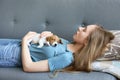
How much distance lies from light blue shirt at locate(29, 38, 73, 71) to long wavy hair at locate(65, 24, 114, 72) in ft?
0.17

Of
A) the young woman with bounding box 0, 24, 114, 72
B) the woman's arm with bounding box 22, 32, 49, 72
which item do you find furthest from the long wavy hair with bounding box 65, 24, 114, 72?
the woman's arm with bounding box 22, 32, 49, 72

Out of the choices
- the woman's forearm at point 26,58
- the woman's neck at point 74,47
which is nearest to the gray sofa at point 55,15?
the woman's neck at point 74,47

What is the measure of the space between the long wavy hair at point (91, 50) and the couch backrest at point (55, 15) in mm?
361

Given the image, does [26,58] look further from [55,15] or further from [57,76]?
[55,15]

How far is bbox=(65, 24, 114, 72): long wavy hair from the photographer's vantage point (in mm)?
1838

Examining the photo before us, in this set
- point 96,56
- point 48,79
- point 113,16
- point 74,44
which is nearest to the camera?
point 48,79

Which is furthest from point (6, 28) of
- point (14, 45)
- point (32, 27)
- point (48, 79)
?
point (48, 79)

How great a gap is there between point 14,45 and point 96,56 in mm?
632

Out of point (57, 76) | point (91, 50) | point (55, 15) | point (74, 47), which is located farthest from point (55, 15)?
point (57, 76)

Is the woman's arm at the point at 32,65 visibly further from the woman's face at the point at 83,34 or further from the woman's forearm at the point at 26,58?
the woman's face at the point at 83,34

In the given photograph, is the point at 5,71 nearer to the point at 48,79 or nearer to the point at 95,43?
the point at 48,79

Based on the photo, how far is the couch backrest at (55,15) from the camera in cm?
228

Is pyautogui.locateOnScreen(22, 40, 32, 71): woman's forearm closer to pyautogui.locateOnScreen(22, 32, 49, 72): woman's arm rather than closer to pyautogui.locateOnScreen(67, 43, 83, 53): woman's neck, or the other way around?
pyautogui.locateOnScreen(22, 32, 49, 72): woman's arm

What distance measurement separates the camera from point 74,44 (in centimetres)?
204
